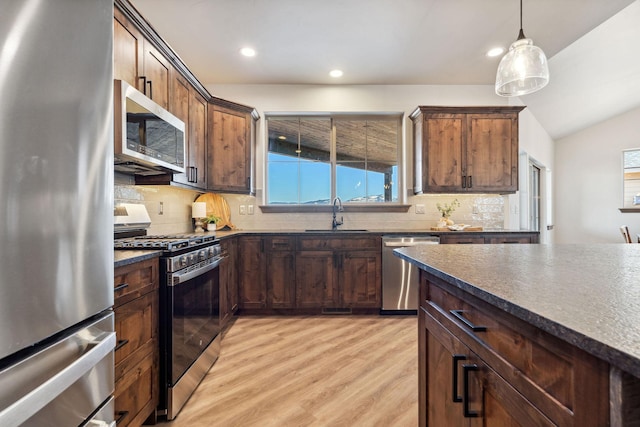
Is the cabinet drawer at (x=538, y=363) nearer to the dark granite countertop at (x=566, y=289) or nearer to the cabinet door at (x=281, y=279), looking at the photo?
the dark granite countertop at (x=566, y=289)

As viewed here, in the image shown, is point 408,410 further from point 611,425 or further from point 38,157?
point 38,157

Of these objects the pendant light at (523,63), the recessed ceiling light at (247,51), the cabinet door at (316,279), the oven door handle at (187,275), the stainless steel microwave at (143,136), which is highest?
the recessed ceiling light at (247,51)

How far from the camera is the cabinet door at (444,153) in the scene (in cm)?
353

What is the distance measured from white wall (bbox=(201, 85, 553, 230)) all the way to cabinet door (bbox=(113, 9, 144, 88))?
1873 millimetres

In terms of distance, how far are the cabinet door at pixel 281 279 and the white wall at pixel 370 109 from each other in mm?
686

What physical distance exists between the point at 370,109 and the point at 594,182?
573cm

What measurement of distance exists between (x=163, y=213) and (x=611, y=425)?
3056 mm

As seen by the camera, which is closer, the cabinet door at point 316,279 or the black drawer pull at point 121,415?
the black drawer pull at point 121,415

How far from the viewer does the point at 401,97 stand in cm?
387

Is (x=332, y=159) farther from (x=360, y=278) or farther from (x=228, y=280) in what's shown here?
(x=228, y=280)

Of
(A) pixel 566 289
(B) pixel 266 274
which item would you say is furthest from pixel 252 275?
(A) pixel 566 289

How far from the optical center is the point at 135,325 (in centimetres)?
140

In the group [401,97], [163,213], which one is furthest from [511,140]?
[163,213]

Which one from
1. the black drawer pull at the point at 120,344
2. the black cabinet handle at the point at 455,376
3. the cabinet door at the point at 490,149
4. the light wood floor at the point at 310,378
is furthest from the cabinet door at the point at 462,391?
the cabinet door at the point at 490,149
